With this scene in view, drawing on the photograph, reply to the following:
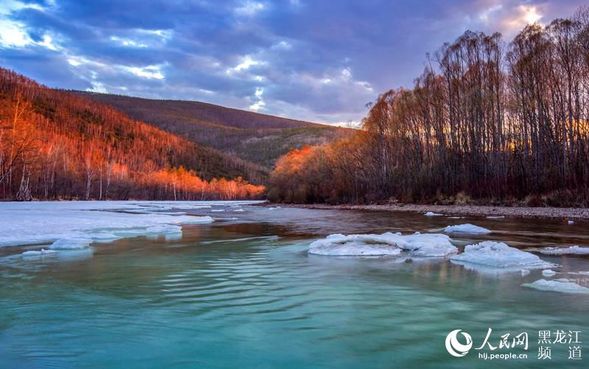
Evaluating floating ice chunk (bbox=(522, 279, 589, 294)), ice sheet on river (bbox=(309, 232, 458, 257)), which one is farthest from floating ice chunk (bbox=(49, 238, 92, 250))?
floating ice chunk (bbox=(522, 279, 589, 294))

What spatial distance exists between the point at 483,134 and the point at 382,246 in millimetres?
37442

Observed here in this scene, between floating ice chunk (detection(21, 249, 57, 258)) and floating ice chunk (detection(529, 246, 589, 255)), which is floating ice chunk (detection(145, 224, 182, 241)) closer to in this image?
floating ice chunk (detection(21, 249, 57, 258))

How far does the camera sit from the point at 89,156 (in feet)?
377

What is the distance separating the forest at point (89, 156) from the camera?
66.8 metres

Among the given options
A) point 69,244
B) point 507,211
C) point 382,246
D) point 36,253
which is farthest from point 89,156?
point 382,246

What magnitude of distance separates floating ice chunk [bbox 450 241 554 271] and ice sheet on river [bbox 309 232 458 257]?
4.27 ft

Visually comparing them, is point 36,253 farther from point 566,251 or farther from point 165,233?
point 566,251

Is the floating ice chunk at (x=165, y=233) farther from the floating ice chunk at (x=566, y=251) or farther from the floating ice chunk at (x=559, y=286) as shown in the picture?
the floating ice chunk at (x=559, y=286)

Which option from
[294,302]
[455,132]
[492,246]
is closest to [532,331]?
[294,302]

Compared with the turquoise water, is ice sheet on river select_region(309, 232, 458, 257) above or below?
above

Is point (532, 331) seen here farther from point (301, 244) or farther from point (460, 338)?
point (301, 244)

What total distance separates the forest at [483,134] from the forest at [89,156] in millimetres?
46832

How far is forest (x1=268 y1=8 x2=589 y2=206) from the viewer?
1406 inches

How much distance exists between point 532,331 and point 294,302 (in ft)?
12.0
